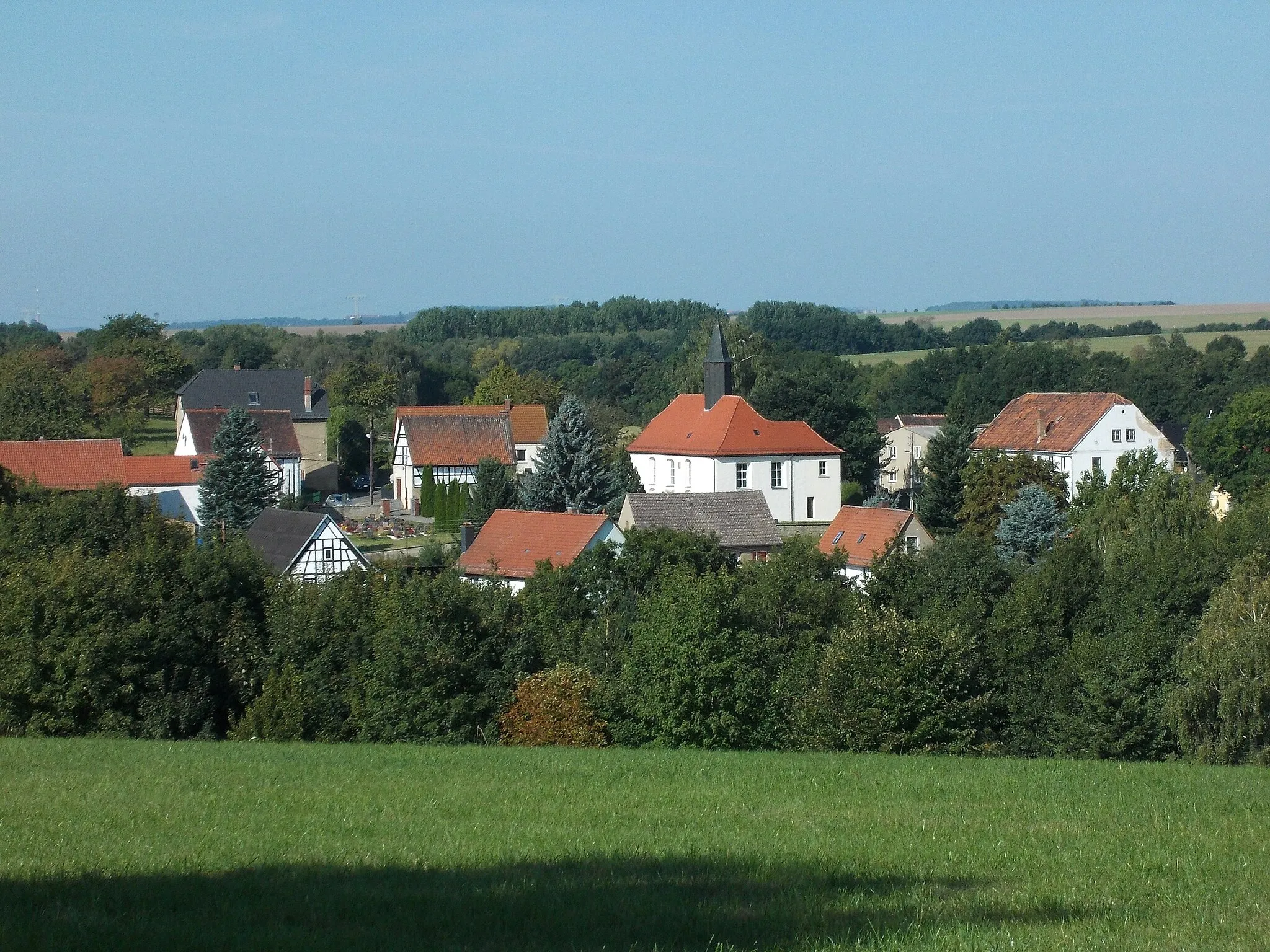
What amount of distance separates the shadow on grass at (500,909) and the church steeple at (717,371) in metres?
65.4

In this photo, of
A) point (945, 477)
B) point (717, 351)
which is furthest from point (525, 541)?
point (717, 351)

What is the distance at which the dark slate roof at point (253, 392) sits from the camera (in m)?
88.4

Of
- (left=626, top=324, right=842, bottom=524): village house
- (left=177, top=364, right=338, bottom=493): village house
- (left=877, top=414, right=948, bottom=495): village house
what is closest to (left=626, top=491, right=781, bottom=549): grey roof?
(left=626, top=324, right=842, bottom=524): village house

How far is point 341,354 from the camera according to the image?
411ft

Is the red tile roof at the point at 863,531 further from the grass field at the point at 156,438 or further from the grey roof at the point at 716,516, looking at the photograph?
the grass field at the point at 156,438

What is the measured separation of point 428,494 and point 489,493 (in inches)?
476

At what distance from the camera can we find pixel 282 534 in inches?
1766

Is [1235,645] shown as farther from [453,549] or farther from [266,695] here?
[453,549]

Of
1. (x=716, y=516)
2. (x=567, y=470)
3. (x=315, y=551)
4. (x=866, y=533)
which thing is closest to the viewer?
(x=315, y=551)

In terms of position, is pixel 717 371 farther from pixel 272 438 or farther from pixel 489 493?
pixel 272 438

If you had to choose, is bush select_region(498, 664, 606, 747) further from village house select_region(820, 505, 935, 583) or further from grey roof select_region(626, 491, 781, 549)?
grey roof select_region(626, 491, 781, 549)

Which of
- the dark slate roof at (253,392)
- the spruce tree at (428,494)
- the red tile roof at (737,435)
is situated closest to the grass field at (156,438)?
the dark slate roof at (253,392)

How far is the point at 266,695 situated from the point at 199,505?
3551cm

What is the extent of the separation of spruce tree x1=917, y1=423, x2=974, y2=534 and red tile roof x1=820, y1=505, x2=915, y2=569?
1179 centimetres
